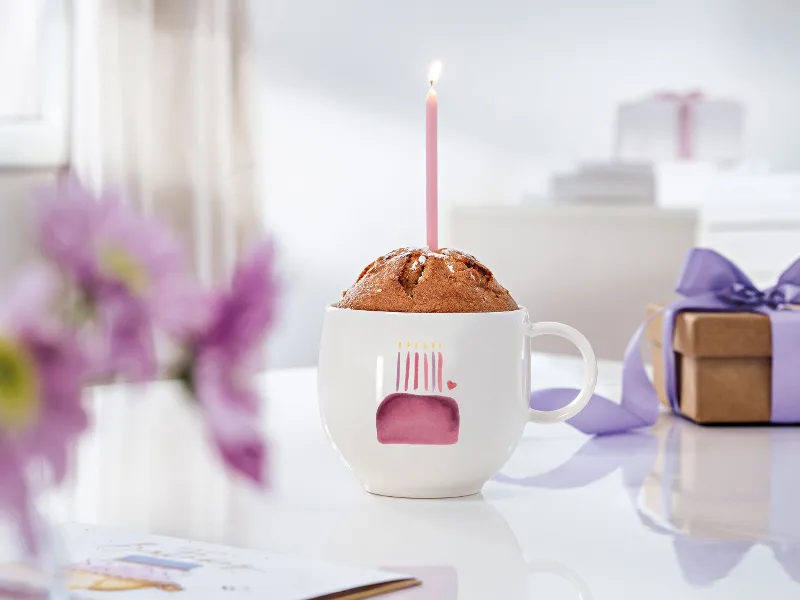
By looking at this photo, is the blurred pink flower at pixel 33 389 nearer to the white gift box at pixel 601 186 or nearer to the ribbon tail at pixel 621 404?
the ribbon tail at pixel 621 404

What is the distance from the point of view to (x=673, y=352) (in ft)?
3.16

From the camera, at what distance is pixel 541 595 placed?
440 mm

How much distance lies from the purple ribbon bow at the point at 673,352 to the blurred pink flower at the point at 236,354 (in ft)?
2.34

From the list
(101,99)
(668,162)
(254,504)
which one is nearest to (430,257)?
(254,504)

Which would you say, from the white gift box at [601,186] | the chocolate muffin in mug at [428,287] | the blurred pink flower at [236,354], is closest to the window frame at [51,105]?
the white gift box at [601,186]

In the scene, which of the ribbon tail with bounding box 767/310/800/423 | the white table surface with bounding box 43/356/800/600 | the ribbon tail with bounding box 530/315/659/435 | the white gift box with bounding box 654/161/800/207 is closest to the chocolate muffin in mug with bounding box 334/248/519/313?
the white table surface with bounding box 43/356/800/600

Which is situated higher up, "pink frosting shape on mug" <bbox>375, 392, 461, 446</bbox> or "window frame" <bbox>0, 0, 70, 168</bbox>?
"window frame" <bbox>0, 0, 70, 168</bbox>

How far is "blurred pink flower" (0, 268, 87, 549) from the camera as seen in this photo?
0.42ft

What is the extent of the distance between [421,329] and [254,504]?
137 millimetres

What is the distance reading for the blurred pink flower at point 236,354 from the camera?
0.49 ft

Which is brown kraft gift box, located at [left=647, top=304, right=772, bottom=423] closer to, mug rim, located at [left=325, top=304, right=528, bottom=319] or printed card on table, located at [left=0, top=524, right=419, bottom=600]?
mug rim, located at [left=325, top=304, right=528, bottom=319]

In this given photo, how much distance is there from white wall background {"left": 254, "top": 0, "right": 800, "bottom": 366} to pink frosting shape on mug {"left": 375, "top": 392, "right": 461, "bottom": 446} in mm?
2493

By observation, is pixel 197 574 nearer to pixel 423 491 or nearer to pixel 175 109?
pixel 423 491

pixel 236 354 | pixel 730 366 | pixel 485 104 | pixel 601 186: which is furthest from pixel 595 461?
pixel 485 104
